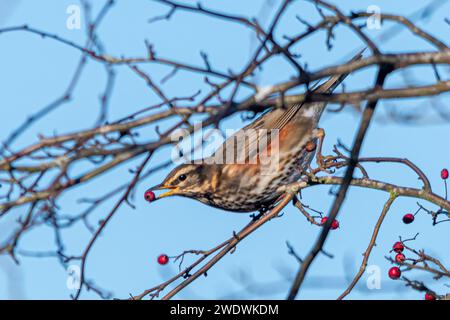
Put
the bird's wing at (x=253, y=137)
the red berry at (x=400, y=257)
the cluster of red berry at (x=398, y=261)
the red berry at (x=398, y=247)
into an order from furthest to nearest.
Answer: the bird's wing at (x=253, y=137) < the red berry at (x=398, y=247) < the red berry at (x=400, y=257) < the cluster of red berry at (x=398, y=261)

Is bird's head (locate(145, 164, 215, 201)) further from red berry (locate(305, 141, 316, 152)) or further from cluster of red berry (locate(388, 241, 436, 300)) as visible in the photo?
cluster of red berry (locate(388, 241, 436, 300))

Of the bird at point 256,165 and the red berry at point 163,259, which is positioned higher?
the bird at point 256,165

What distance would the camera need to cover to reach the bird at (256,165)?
7.68 meters

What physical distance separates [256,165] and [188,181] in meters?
0.85

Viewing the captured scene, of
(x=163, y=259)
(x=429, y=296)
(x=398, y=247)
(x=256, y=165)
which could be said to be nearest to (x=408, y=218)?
(x=398, y=247)

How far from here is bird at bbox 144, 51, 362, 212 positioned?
25.2 ft

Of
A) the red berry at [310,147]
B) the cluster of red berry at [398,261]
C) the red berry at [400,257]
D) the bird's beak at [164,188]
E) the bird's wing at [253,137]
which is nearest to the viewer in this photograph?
the cluster of red berry at [398,261]

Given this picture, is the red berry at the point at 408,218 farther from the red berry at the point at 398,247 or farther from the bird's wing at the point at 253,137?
the bird's wing at the point at 253,137

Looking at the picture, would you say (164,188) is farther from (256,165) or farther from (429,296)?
(429,296)

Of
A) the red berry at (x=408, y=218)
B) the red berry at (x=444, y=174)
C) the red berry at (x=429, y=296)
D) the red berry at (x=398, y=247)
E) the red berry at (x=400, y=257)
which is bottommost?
the red berry at (x=429, y=296)

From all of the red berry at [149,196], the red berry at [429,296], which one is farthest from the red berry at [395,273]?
the red berry at [149,196]

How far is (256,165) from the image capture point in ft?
26.1
